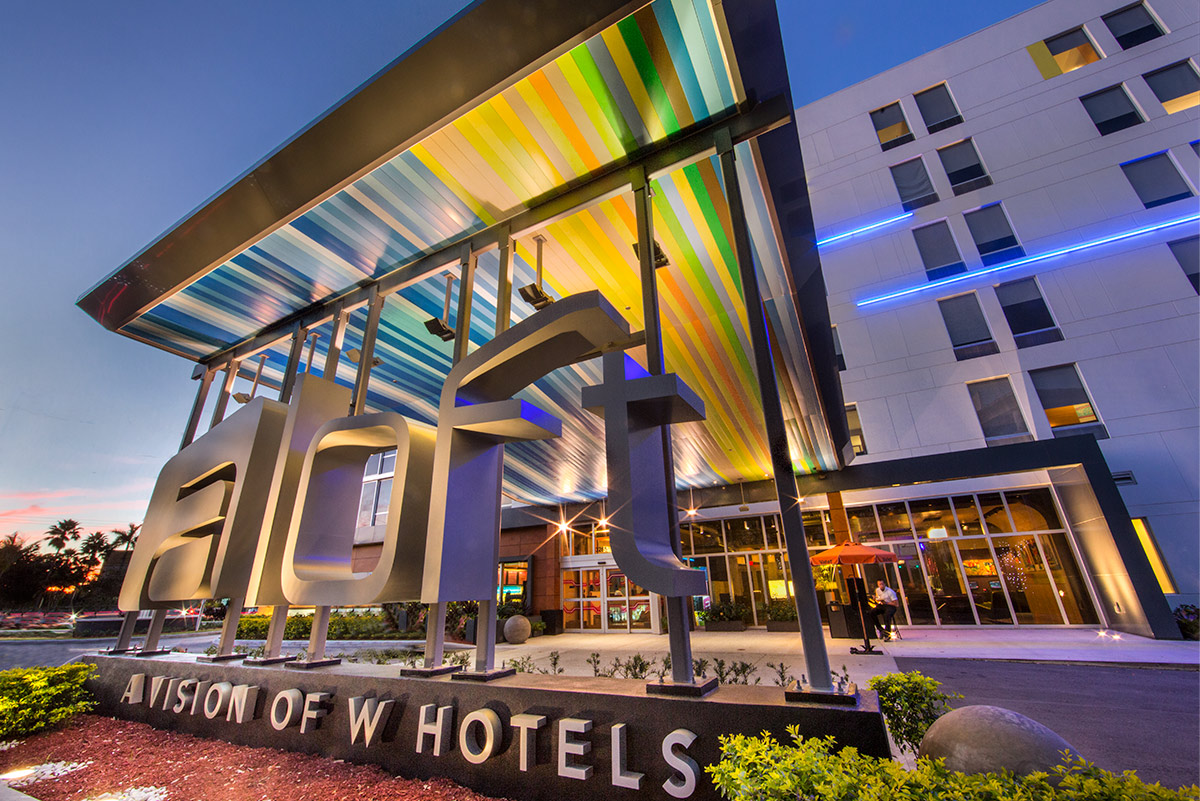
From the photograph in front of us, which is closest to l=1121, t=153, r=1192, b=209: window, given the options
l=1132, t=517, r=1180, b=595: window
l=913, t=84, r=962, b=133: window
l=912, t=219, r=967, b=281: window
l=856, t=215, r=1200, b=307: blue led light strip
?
l=856, t=215, r=1200, b=307: blue led light strip

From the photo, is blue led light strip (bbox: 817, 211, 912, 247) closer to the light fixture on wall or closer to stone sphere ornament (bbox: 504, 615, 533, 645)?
the light fixture on wall

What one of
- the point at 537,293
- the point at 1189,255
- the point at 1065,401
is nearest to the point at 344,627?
the point at 537,293

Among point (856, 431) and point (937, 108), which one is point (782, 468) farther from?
point (937, 108)

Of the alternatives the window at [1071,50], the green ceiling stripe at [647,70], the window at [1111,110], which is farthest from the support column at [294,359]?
the window at [1071,50]

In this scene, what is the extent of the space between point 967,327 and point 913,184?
601 centimetres

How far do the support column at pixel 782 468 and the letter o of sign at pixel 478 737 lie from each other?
6.84ft

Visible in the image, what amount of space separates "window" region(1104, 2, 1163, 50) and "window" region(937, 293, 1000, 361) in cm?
966

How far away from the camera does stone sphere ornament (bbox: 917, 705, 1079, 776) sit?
2.22 m

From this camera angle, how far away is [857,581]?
10.0 metres

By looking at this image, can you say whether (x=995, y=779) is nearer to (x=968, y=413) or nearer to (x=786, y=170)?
(x=786, y=170)

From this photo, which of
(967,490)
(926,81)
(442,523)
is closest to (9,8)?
(442,523)

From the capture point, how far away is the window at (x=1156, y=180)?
13227 mm

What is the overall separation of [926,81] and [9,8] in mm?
24751

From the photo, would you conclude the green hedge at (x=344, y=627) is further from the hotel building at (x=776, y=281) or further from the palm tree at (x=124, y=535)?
the palm tree at (x=124, y=535)
